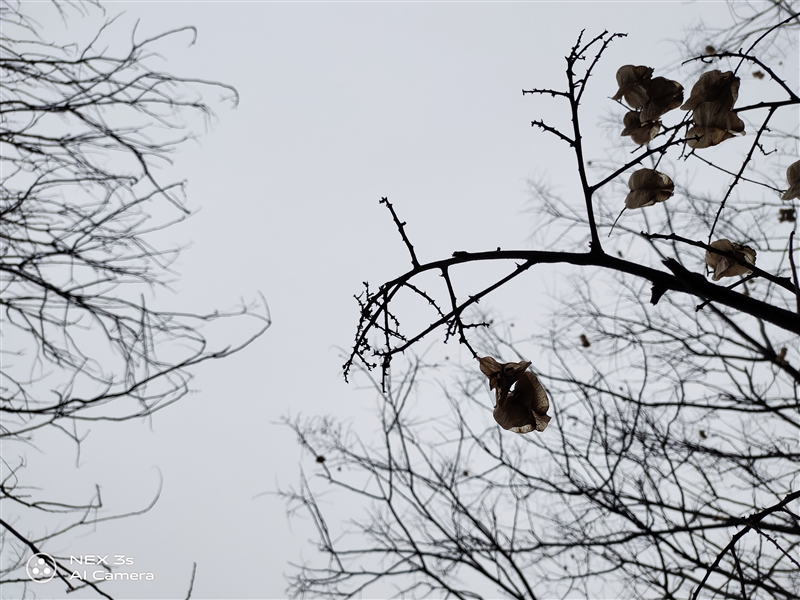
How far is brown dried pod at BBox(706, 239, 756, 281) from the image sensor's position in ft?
5.02

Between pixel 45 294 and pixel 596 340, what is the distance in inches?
146

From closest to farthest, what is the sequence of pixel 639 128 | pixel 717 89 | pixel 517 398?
1. pixel 517 398
2. pixel 717 89
3. pixel 639 128

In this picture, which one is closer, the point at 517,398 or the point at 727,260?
the point at 517,398

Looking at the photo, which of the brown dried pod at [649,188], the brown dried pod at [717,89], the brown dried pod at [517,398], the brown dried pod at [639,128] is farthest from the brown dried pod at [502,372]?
the brown dried pod at [717,89]

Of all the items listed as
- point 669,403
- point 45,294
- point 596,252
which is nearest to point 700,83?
point 596,252

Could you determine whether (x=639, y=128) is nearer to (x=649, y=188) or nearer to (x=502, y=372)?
(x=649, y=188)

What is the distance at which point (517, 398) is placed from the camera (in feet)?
4.42

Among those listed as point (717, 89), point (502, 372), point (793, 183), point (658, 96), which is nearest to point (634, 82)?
point (658, 96)

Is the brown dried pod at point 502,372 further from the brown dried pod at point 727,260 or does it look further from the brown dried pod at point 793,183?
the brown dried pod at point 793,183

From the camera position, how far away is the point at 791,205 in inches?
149

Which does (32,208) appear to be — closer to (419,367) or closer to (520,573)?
(419,367)

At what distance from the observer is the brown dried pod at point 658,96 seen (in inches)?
60.5

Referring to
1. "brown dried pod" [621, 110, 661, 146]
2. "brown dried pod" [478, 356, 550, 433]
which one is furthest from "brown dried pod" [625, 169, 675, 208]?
"brown dried pod" [478, 356, 550, 433]

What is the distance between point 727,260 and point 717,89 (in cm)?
46
